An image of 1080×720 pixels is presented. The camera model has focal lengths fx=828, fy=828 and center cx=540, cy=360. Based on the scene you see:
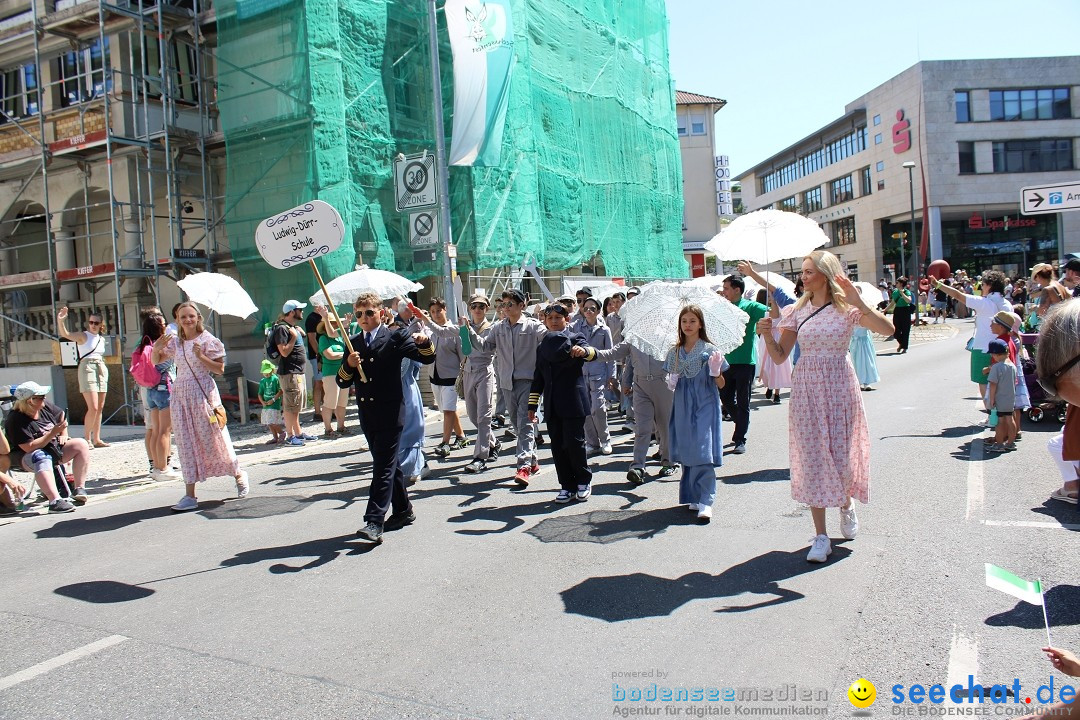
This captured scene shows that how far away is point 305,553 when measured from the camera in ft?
20.5

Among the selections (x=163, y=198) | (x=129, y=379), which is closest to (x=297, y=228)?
(x=129, y=379)

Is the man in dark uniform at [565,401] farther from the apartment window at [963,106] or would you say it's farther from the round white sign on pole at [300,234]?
the apartment window at [963,106]

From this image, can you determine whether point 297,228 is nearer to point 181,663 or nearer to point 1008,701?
point 181,663

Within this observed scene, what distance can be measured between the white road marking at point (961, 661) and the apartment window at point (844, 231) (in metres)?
69.3

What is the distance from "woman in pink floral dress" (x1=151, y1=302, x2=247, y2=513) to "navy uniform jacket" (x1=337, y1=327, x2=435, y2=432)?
89.4 inches

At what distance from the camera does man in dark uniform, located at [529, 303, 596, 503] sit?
24.4 feet

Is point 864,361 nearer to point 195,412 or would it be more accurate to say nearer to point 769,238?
point 769,238

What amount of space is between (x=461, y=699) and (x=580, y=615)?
111 cm

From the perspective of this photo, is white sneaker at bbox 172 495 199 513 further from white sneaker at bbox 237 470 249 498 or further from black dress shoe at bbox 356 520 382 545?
black dress shoe at bbox 356 520 382 545

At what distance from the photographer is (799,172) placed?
80000mm

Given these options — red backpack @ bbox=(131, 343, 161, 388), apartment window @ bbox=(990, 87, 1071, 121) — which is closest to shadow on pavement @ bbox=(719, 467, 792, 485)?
red backpack @ bbox=(131, 343, 161, 388)

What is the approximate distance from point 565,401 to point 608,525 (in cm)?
138

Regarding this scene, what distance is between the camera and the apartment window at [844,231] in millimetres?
68844

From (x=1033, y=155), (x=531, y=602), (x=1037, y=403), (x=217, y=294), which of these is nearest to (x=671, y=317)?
(x=531, y=602)
